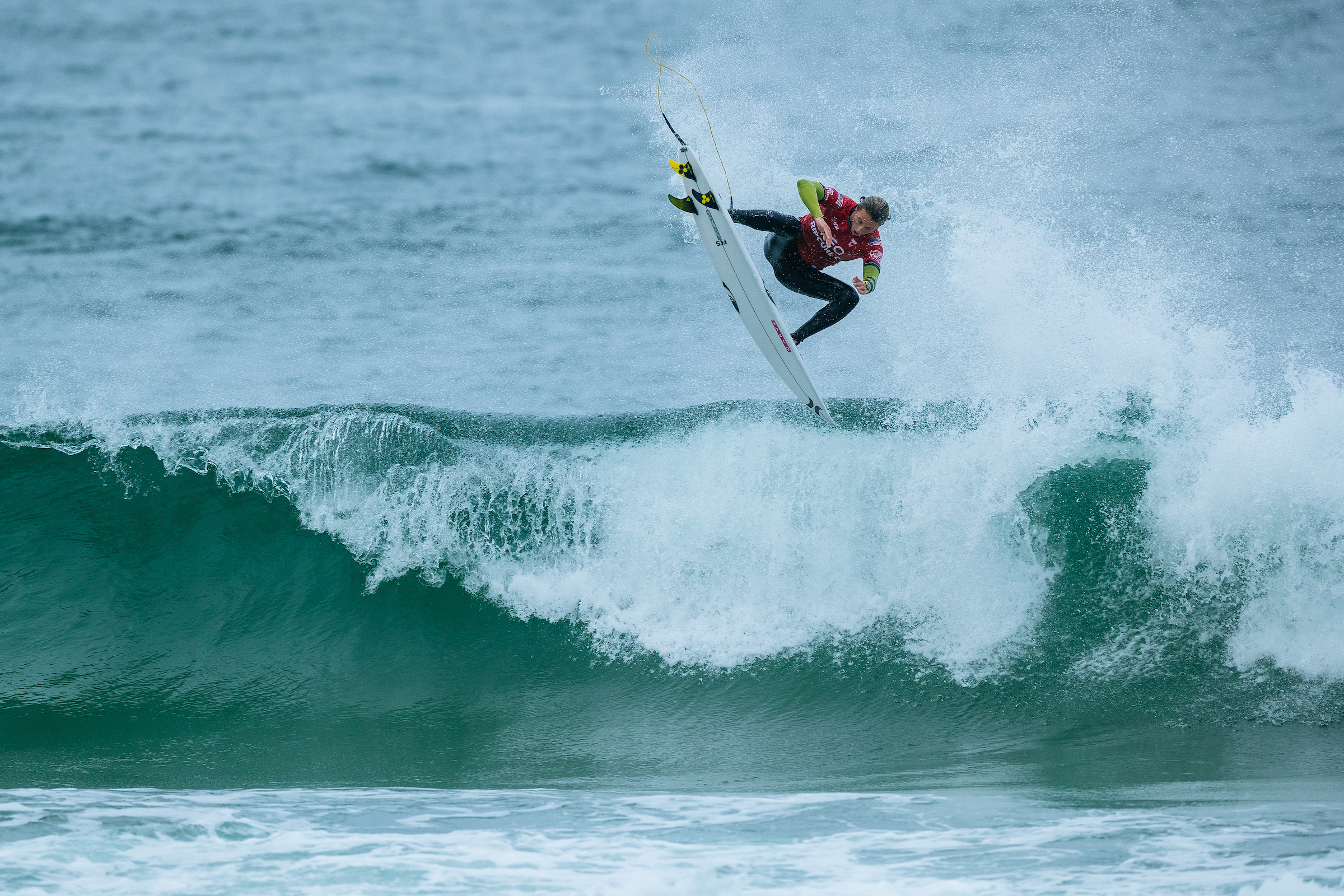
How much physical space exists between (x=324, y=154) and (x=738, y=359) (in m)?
5.36

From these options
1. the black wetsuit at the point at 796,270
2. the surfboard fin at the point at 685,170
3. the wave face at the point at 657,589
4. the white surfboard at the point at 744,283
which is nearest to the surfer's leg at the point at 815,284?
the black wetsuit at the point at 796,270

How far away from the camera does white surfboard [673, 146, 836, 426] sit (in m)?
4.82

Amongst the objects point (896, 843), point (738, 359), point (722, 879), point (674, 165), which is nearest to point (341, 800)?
point (722, 879)

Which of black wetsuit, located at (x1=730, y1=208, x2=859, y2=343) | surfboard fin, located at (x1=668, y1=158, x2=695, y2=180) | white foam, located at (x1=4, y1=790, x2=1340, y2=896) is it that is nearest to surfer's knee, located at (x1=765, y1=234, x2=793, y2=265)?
black wetsuit, located at (x1=730, y1=208, x2=859, y2=343)

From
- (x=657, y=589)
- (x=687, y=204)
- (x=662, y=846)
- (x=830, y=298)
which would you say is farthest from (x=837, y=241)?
(x=662, y=846)

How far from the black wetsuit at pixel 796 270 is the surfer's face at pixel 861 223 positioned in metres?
0.32

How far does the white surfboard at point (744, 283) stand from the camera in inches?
190

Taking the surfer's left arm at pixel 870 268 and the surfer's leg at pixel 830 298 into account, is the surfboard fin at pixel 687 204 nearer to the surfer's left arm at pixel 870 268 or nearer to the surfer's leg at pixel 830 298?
the surfer's leg at pixel 830 298

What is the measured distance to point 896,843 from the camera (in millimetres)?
3406

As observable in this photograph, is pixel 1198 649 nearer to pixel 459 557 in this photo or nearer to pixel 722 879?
pixel 722 879

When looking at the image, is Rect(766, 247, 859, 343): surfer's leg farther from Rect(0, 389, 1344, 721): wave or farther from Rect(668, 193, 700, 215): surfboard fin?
Rect(0, 389, 1344, 721): wave

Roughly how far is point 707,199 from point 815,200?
1.97 ft

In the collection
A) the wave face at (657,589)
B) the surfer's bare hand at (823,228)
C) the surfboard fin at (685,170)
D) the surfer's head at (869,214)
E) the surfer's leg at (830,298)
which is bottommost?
the wave face at (657,589)

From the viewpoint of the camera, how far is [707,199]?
4.82m
